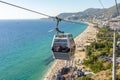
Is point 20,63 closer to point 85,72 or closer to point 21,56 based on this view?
point 21,56

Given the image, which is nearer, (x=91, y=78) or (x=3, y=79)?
(x=91, y=78)

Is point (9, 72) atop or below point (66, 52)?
below

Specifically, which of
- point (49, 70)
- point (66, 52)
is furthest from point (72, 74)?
point (66, 52)

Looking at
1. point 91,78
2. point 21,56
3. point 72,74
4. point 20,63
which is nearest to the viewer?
point 91,78

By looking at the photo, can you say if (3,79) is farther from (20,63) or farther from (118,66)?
(118,66)

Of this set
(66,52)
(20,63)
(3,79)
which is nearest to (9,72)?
(3,79)

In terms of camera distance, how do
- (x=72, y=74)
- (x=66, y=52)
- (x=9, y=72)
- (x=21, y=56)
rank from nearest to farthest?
1. (x=66, y=52)
2. (x=72, y=74)
3. (x=9, y=72)
4. (x=21, y=56)
